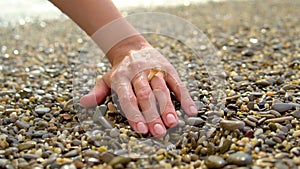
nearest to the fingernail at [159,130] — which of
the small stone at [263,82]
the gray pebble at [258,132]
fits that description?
the gray pebble at [258,132]

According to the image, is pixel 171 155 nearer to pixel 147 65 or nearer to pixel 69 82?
pixel 147 65

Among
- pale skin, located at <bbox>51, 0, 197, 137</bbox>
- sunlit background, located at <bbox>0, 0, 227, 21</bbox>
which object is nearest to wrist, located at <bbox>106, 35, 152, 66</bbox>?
pale skin, located at <bbox>51, 0, 197, 137</bbox>

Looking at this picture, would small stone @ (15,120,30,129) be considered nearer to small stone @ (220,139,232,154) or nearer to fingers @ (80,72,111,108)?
fingers @ (80,72,111,108)

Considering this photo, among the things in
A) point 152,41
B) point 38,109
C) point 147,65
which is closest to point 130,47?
point 147,65

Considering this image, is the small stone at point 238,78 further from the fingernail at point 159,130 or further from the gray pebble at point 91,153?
the gray pebble at point 91,153

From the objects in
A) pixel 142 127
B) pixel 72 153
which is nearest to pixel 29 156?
pixel 72 153

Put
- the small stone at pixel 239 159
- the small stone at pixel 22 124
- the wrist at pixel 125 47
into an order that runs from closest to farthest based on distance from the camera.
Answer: the small stone at pixel 239 159 → the small stone at pixel 22 124 → the wrist at pixel 125 47

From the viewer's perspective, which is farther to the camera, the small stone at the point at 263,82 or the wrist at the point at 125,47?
the small stone at the point at 263,82

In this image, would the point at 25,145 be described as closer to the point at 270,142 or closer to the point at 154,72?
the point at 154,72
